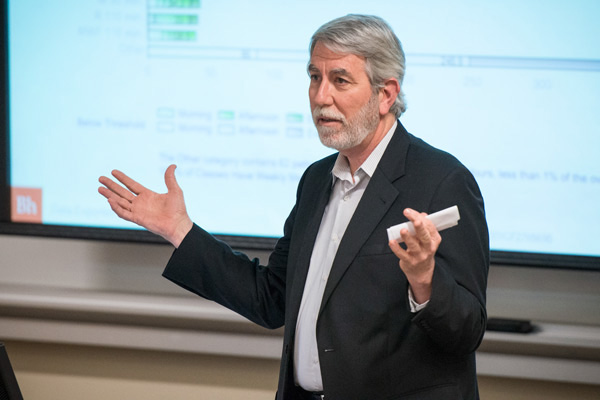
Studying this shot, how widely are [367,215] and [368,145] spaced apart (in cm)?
20

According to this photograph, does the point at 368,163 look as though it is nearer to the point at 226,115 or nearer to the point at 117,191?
the point at 117,191

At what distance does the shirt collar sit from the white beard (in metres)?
0.04

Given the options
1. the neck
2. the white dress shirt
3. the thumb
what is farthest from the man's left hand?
the thumb

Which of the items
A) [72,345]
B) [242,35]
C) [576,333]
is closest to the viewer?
[576,333]

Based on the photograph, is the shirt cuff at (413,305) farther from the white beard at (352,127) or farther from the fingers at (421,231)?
the white beard at (352,127)

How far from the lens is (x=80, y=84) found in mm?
2545

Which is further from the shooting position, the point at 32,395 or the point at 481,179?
the point at 32,395

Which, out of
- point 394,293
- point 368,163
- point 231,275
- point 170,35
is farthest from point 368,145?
point 170,35

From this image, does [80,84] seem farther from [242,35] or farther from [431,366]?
[431,366]

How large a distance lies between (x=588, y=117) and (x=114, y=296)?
180 centimetres

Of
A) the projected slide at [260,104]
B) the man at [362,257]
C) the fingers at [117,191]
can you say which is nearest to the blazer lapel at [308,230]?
the man at [362,257]

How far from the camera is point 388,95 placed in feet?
4.91

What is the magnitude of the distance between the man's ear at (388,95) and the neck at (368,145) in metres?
0.02

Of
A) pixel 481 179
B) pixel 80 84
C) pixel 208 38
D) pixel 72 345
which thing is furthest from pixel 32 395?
pixel 481 179
